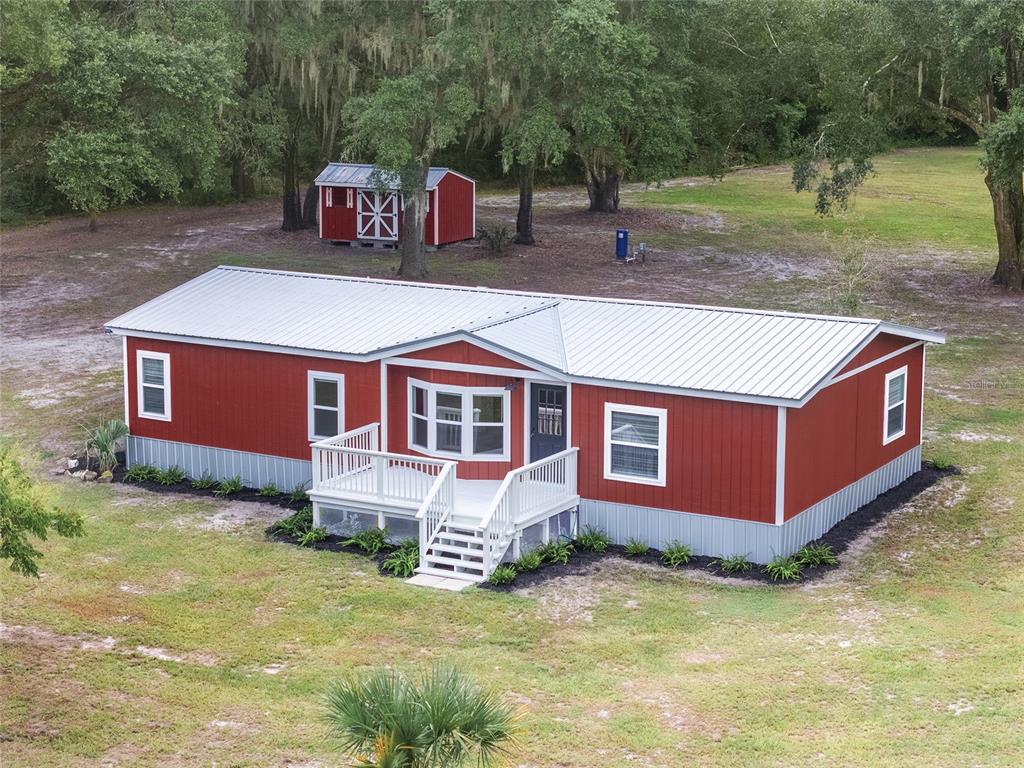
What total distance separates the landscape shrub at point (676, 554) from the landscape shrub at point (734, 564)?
0.45 metres

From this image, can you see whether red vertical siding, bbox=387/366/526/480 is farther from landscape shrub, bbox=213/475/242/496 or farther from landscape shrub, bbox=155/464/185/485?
landscape shrub, bbox=155/464/185/485

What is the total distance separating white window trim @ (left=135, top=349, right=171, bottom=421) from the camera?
25.9 m

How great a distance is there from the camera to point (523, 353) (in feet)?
73.1

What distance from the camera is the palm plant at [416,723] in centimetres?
1002

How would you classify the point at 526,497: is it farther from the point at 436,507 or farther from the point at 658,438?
the point at 658,438

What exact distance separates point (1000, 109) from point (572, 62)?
12.6 m

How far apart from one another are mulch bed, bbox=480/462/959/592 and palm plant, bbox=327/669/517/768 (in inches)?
383

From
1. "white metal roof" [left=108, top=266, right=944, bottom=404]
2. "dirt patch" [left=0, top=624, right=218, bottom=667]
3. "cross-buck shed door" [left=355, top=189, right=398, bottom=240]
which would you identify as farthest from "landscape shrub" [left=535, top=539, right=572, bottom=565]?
"cross-buck shed door" [left=355, top=189, right=398, bottom=240]

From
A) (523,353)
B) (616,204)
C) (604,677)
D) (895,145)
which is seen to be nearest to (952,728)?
(604,677)

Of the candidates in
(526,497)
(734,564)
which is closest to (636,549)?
(734,564)

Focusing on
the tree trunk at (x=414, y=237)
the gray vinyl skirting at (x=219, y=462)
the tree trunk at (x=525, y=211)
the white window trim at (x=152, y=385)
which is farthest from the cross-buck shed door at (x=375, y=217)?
the gray vinyl skirting at (x=219, y=462)

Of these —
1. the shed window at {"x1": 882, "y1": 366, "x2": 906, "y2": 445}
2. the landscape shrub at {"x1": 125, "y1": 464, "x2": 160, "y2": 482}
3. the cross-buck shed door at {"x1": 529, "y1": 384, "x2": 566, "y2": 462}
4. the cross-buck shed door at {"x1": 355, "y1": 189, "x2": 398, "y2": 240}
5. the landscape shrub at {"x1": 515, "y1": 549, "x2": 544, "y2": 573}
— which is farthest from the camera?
the cross-buck shed door at {"x1": 355, "y1": 189, "x2": 398, "y2": 240}

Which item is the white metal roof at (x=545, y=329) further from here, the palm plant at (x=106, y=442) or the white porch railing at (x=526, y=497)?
the palm plant at (x=106, y=442)

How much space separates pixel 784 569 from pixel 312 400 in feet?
28.4
